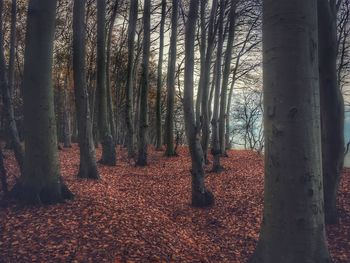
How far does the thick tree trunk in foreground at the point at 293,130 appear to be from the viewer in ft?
11.0

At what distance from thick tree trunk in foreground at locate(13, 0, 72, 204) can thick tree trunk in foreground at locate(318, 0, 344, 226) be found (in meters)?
5.15

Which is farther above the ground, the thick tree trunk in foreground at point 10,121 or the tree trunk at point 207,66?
the tree trunk at point 207,66

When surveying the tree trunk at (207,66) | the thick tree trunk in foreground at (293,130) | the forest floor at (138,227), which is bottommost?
the forest floor at (138,227)

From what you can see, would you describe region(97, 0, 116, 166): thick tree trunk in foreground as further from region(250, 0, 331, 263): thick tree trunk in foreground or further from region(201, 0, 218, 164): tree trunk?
region(250, 0, 331, 263): thick tree trunk in foreground

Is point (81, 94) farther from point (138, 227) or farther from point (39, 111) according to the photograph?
point (138, 227)

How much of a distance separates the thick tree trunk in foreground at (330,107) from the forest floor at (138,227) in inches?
33.4

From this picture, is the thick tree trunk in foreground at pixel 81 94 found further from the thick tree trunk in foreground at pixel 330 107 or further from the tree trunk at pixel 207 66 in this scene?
the thick tree trunk in foreground at pixel 330 107

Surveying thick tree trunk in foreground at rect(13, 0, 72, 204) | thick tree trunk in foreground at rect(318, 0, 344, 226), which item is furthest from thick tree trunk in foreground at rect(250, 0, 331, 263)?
thick tree trunk in foreground at rect(13, 0, 72, 204)

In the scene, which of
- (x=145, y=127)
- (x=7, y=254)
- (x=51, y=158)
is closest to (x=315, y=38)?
(x=7, y=254)

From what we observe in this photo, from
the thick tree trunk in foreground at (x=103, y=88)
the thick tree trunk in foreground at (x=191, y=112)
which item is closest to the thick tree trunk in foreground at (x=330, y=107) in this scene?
the thick tree trunk in foreground at (x=191, y=112)

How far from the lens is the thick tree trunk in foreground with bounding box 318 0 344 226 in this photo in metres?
6.38

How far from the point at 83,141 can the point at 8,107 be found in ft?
7.87

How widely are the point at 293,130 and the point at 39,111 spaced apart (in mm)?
4834

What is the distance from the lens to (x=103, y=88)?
42.6 feet
